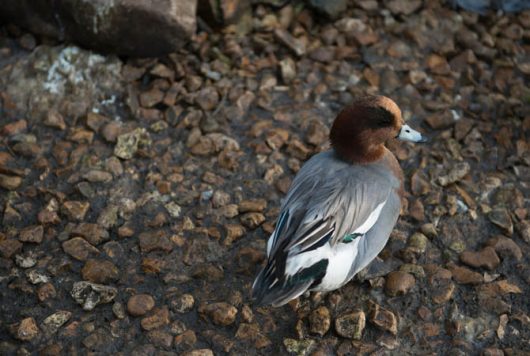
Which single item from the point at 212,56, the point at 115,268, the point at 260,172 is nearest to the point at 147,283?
the point at 115,268

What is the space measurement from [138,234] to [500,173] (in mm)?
1609

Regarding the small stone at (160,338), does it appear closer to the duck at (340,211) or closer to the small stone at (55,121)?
the duck at (340,211)

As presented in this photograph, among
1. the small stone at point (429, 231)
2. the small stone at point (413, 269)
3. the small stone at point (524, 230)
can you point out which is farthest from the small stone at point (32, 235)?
the small stone at point (524, 230)

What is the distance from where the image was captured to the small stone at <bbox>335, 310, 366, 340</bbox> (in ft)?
8.52

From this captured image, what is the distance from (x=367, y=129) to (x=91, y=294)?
120 cm

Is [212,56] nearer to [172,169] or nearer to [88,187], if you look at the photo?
[172,169]

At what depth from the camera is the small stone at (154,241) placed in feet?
9.41

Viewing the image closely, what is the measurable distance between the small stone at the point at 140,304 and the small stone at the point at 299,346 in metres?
0.51

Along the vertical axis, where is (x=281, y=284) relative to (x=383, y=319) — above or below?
above

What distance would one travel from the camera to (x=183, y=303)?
105 inches

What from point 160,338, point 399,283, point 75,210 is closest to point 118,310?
point 160,338

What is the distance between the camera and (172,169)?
3193 millimetres

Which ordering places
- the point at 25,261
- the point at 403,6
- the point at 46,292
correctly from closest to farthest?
the point at 46,292
the point at 25,261
the point at 403,6

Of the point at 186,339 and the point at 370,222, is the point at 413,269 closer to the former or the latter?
the point at 370,222
